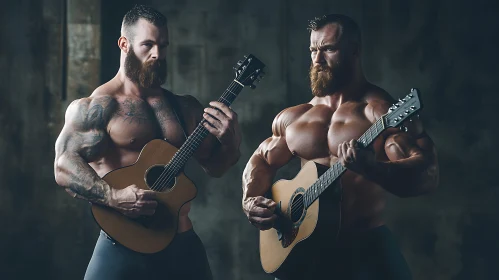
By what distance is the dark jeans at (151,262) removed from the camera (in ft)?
14.5

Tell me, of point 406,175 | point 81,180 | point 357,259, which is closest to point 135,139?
point 81,180

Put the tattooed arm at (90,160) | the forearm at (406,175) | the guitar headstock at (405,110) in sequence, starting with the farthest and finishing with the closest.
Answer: the tattooed arm at (90,160)
the forearm at (406,175)
the guitar headstock at (405,110)

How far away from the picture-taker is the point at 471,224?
574cm

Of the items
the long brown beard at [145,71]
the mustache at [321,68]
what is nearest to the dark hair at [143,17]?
the long brown beard at [145,71]

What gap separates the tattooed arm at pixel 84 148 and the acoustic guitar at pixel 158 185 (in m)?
0.09

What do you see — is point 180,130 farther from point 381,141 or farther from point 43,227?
point 43,227

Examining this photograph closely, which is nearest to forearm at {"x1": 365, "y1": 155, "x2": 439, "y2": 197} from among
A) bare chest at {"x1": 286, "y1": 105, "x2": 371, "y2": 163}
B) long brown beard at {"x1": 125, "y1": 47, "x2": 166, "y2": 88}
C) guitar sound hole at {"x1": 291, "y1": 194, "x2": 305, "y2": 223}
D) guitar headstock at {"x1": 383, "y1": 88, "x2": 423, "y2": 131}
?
guitar headstock at {"x1": 383, "y1": 88, "x2": 423, "y2": 131}

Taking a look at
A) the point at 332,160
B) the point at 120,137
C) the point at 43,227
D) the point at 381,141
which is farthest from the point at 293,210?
the point at 43,227

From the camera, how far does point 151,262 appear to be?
4.47 m

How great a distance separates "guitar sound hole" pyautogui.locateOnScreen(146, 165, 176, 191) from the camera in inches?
178

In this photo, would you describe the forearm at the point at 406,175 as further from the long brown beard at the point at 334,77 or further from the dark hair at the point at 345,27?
the dark hair at the point at 345,27

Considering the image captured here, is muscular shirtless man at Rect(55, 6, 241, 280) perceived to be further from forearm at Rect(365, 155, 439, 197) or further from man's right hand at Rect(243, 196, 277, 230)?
forearm at Rect(365, 155, 439, 197)

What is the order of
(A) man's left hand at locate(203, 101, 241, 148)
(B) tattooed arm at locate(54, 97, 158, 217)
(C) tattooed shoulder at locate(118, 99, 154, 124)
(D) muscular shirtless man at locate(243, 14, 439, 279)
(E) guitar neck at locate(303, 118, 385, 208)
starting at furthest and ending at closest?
1. (C) tattooed shoulder at locate(118, 99, 154, 124)
2. (A) man's left hand at locate(203, 101, 241, 148)
3. (B) tattooed arm at locate(54, 97, 158, 217)
4. (D) muscular shirtless man at locate(243, 14, 439, 279)
5. (E) guitar neck at locate(303, 118, 385, 208)

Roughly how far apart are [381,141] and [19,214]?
3315mm
